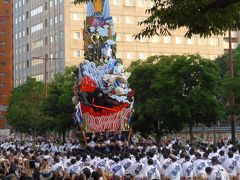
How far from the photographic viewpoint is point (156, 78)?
144ft

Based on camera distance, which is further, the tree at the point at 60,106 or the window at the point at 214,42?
the window at the point at 214,42

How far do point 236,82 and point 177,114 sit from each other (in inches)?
205

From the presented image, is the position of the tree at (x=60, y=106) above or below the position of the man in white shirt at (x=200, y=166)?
above

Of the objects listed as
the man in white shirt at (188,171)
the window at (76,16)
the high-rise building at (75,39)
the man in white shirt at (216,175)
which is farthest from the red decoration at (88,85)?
the window at (76,16)

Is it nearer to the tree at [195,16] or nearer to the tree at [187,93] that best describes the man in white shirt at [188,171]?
the tree at [195,16]

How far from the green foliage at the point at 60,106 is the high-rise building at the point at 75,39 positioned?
33876mm

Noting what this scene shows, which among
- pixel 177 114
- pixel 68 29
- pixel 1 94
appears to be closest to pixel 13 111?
pixel 68 29

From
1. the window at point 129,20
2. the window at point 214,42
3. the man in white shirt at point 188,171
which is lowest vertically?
the man in white shirt at point 188,171

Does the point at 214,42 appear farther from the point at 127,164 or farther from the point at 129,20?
the point at 127,164

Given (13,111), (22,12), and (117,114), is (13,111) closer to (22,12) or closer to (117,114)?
(117,114)

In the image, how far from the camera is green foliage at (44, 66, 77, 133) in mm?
58062

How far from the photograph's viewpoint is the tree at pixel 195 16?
12.6m

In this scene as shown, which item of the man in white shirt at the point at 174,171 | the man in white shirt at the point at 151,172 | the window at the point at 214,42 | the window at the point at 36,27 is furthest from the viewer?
the window at the point at 36,27

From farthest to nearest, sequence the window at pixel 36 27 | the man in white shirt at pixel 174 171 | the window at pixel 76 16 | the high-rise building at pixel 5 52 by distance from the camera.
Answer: the high-rise building at pixel 5 52 → the window at pixel 36 27 → the window at pixel 76 16 → the man in white shirt at pixel 174 171
